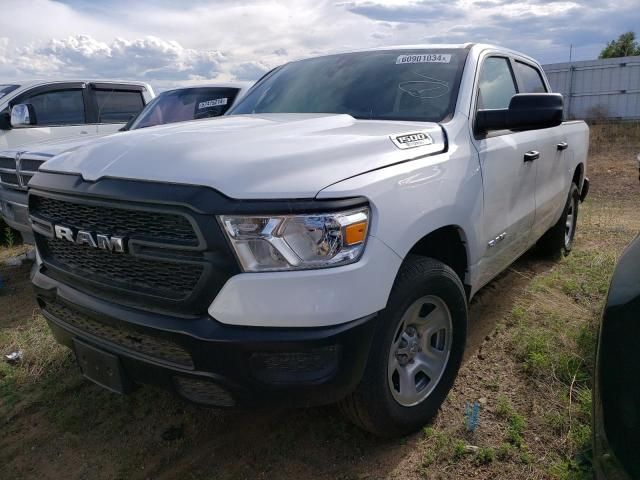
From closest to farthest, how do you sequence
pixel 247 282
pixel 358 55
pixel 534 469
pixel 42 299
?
pixel 247 282
pixel 534 469
pixel 42 299
pixel 358 55

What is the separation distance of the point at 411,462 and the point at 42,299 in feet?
6.37

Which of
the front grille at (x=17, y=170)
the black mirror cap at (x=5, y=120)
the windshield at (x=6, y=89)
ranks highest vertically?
the windshield at (x=6, y=89)

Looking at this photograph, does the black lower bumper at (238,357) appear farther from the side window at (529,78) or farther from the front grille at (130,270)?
the side window at (529,78)

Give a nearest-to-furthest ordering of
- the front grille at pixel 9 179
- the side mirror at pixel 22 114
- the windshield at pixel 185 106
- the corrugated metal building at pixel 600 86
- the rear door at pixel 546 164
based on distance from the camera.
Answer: the rear door at pixel 546 164 → the front grille at pixel 9 179 → the windshield at pixel 185 106 → the side mirror at pixel 22 114 → the corrugated metal building at pixel 600 86

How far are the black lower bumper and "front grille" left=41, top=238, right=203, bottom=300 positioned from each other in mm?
98

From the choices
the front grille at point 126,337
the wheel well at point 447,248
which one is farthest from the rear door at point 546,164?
the front grille at point 126,337

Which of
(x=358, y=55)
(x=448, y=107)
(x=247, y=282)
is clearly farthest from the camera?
(x=358, y=55)

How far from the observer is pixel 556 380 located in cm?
304

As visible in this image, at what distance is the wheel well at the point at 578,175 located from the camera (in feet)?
17.4

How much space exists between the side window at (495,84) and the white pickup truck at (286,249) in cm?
28

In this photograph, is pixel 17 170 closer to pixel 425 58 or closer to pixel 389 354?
pixel 425 58

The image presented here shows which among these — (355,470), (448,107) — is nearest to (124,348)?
(355,470)

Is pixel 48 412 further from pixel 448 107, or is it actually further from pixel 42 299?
pixel 448 107

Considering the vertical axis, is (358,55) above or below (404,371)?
above
